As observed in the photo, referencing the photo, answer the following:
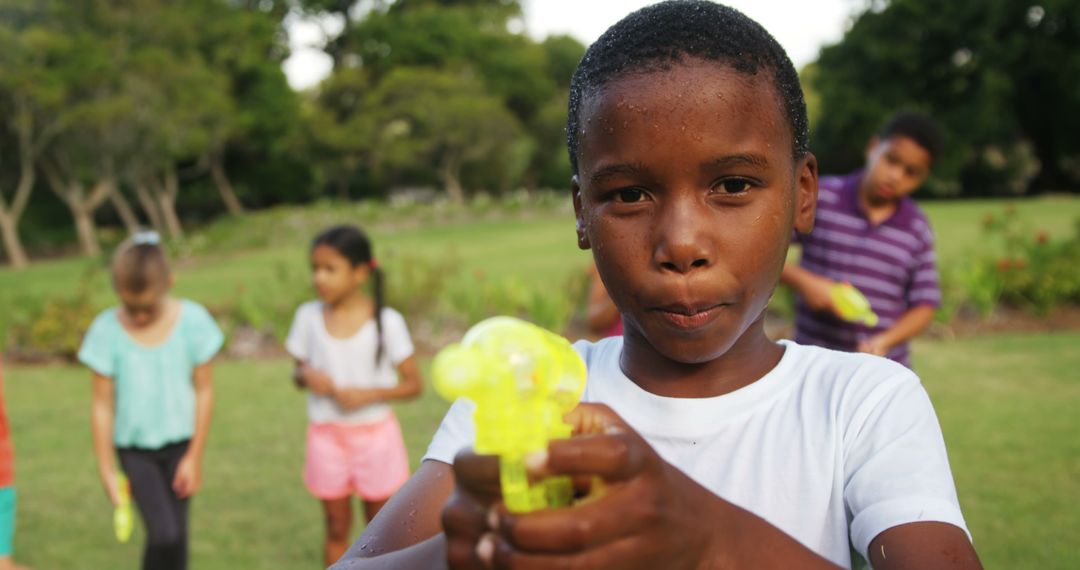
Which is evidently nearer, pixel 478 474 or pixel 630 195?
pixel 478 474

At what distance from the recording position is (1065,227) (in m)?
19.4

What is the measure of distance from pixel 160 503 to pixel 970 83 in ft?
125

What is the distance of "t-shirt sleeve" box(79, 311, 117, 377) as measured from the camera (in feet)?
14.4

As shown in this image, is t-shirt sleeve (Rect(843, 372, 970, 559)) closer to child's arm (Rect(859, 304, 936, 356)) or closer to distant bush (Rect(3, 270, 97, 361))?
child's arm (Rect(859, 304, 936, 356))

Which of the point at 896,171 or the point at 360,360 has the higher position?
the point at 896,171

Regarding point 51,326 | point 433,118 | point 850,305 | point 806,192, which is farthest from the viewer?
point 433,118

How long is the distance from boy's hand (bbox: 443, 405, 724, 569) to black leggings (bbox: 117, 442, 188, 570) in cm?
374

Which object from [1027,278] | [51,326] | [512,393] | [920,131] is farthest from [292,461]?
[1027,278]

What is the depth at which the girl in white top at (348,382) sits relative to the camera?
470 cm

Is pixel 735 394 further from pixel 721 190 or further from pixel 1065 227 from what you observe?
pixel 1065 227

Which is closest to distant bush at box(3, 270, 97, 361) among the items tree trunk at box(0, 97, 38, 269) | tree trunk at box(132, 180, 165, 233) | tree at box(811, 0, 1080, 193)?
tree trunk at box(0, 97, 38, 269)

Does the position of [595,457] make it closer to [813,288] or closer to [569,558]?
[569,558]

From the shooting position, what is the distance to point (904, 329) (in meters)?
4.28

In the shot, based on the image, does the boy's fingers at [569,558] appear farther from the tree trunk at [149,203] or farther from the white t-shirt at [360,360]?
the tree trunk at [149,203]
